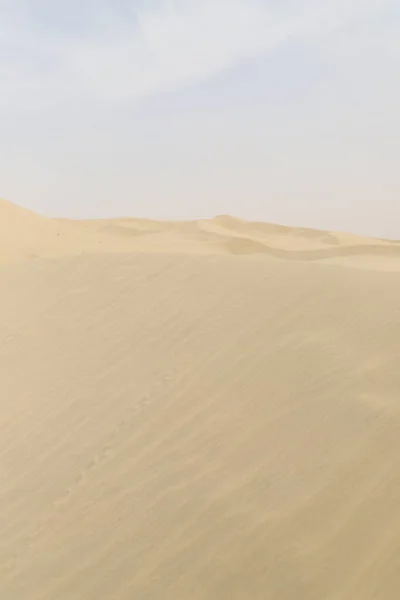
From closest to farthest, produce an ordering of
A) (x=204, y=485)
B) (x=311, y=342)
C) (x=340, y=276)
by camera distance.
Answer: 1. (x=204, y=485)
2. (x=311, y=342)
3. (x=340, y=276)

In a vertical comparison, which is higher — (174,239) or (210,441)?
(174,239)

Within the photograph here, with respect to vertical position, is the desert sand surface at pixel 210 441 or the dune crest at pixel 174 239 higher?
the dune crest at pixel 174 239

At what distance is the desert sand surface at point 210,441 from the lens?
8.13 feet

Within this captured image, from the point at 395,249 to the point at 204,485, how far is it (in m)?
6.91

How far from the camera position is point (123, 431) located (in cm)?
364

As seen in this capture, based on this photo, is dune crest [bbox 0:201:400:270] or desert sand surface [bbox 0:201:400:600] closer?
desert sand surface [bbox 0:201:400:600]

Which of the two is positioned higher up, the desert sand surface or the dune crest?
the dune crest

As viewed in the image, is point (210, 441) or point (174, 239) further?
point (174, 239)

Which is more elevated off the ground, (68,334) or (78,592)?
(68,334)

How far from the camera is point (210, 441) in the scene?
3.22m

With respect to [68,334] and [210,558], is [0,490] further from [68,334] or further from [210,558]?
[68,334]

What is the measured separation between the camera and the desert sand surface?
2.48 m

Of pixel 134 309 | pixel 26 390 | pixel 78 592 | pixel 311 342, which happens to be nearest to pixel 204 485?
pixel 78 592

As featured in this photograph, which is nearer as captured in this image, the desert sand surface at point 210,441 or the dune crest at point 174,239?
the desert sand surface at point 210,441
